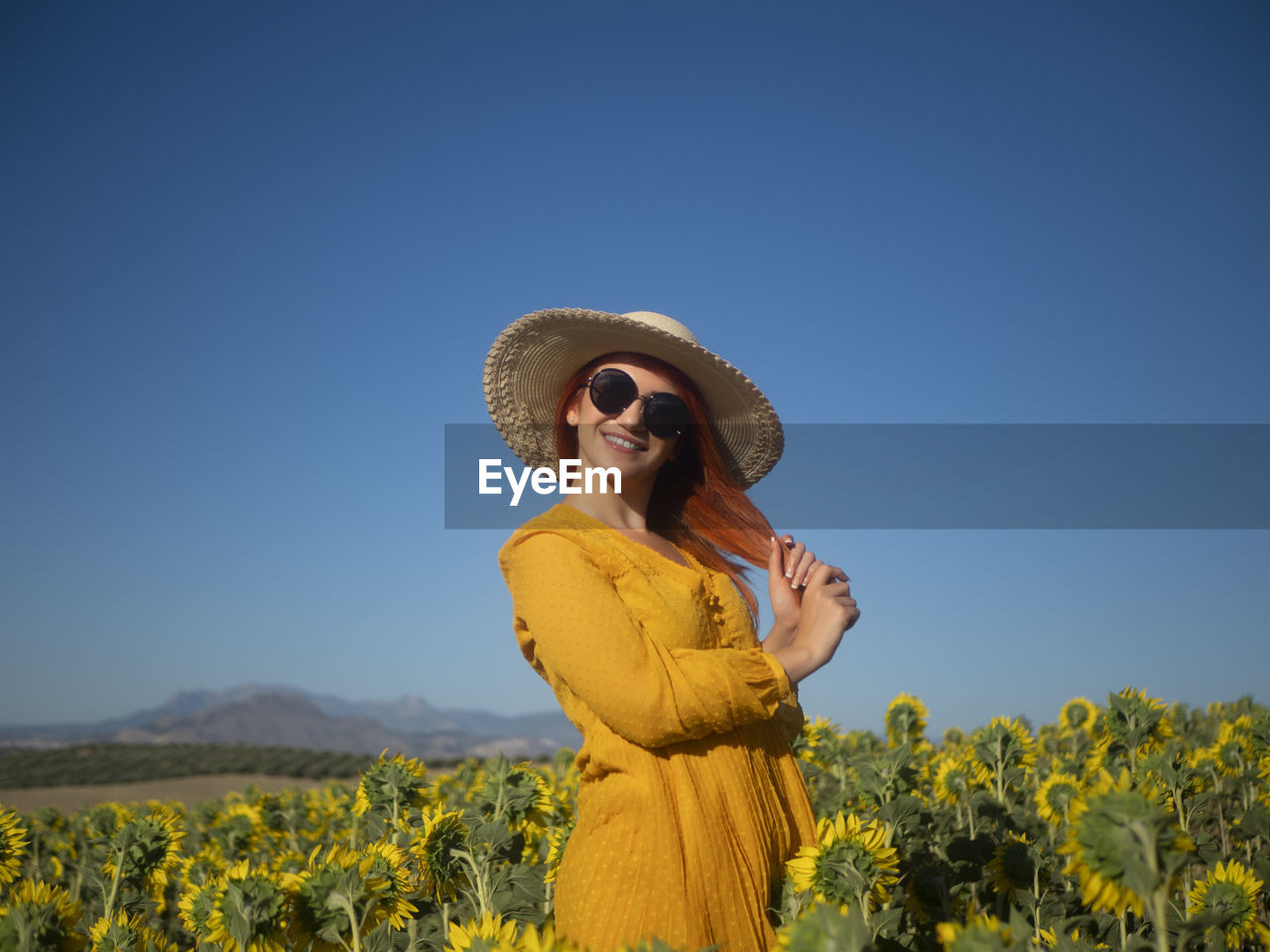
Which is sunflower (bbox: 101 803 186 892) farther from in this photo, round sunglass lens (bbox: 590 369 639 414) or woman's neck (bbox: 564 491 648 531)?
round sunglass lens (bbox: 590 369 639 414)

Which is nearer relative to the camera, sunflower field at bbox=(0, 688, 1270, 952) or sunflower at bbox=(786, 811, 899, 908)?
sunflower field at bbox=(0, 688, 1270, 952)

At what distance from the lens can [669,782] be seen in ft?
6.47

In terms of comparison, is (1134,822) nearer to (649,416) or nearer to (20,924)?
(649,416)

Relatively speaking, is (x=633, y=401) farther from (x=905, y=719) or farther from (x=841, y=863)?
(x=905, y=719)

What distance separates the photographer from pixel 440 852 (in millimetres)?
2742

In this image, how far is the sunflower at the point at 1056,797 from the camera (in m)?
4.18

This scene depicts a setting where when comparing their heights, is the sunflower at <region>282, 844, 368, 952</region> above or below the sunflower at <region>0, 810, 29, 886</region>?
above

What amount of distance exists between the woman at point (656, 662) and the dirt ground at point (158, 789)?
15719 millimetres

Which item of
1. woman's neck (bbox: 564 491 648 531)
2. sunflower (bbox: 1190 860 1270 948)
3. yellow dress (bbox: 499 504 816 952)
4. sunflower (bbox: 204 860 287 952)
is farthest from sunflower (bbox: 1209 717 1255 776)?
sunflower (bbox: 204 860 287 952)

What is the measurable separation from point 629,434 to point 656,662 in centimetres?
78

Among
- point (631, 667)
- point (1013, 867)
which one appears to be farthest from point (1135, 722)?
point (631, 667)

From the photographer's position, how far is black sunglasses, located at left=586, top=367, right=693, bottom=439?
2.46 m

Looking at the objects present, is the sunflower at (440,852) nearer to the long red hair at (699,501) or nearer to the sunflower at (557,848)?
the sunflower at (557,848)

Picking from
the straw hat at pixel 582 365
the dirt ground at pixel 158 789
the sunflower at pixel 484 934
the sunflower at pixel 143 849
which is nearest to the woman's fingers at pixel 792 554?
the straw hat at pixel 582 365
